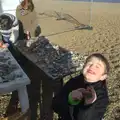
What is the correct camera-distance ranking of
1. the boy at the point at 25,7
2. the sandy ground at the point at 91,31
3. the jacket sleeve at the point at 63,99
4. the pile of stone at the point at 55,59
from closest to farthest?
the jacket sleeve at the point at 63,99
the pile of stone at the point at 55,59
the sandy ground at the point at 91,31
the boy at the point at 25,7

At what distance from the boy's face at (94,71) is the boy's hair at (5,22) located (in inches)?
131

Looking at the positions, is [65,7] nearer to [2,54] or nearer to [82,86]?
[2,54]

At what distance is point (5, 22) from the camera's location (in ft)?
16.4

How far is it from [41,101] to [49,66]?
68 cm

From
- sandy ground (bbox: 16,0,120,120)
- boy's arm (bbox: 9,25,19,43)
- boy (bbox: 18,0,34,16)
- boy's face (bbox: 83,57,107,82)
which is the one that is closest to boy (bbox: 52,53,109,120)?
boy's face (bbox: 83,57,107,82)

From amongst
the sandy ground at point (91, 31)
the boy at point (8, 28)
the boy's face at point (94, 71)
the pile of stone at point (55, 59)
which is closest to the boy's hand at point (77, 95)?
the boy's face at point (94, 71)

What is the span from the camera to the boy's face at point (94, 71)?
5.79 feet

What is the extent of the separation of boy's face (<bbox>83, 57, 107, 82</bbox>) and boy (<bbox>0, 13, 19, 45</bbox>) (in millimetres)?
3092

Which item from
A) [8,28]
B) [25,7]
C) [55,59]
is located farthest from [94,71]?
[25,7]

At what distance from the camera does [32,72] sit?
484cm

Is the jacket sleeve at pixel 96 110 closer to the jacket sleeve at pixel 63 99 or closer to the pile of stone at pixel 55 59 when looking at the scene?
the jacket sleeve at pixel 63 99

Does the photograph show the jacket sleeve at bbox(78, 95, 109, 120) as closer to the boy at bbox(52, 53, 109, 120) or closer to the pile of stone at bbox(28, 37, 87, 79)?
the boy at bbox(52, 53, 109, 120)

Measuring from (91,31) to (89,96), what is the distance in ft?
21.6

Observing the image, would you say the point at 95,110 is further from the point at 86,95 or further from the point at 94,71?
the point at 94,71
